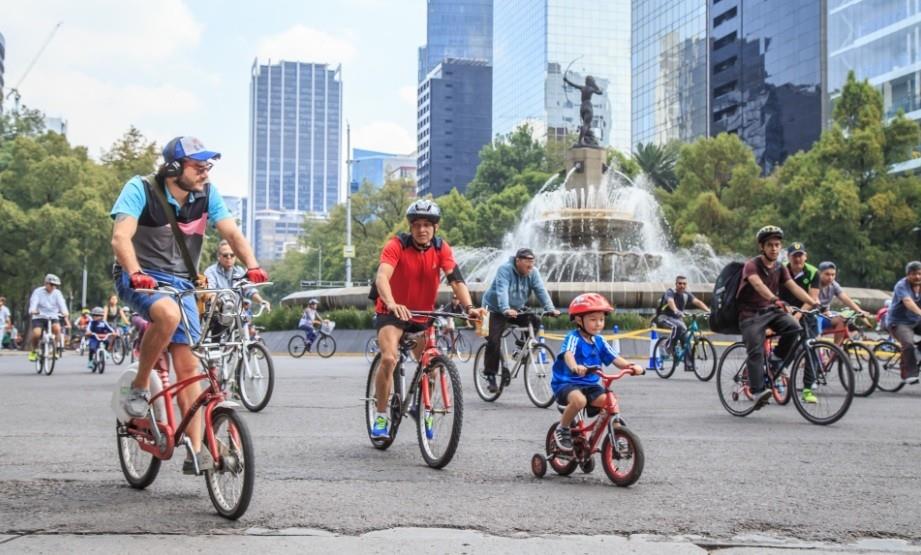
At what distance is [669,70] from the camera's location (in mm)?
111250

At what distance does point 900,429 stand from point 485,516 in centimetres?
579

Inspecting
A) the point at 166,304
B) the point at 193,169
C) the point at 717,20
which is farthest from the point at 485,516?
the point at 717,20

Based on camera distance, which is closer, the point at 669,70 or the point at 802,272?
the point at 802,272

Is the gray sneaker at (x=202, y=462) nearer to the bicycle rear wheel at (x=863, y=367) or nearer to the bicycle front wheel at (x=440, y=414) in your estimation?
the bicycle front wheel at (x=440, y=414)

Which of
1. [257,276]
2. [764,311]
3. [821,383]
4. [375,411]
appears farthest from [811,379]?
[257,276]

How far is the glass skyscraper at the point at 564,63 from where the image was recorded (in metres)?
148

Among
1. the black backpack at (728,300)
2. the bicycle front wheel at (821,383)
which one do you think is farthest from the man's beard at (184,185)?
the bicycle front wheel at (821,383)

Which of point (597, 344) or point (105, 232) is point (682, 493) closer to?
point (597, 344)

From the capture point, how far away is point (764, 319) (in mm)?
10664

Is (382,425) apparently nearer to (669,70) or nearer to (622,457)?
(622,457)

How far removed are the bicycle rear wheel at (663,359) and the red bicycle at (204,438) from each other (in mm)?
13105

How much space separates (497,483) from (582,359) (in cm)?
92

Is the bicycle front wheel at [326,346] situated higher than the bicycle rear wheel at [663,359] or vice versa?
the bicycle rear wheel at [663,359]

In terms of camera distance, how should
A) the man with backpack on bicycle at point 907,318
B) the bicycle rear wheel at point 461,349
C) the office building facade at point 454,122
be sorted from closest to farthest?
the man with backpack on bicycle at point 907,318, the bicycle rear wheel at point 461,349, the office building facade at point 454,122
